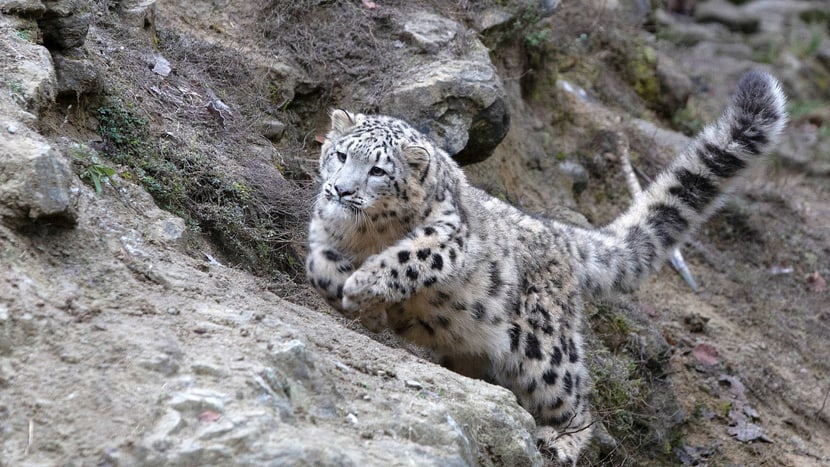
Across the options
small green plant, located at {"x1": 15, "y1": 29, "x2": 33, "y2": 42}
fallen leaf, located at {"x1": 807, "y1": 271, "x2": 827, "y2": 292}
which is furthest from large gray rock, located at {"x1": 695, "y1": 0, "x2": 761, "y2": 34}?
small green plant, located at {"x1": 15, "y1": 29, "x2": 33, "y2": 42}

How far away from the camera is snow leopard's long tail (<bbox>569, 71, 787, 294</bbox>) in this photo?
287 inches

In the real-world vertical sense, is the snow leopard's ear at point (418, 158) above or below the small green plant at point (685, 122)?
above

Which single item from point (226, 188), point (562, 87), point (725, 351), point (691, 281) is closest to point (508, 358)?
point (226, 188)

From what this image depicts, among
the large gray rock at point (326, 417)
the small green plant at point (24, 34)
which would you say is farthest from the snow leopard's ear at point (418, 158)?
the small green plant at point (24, 34)

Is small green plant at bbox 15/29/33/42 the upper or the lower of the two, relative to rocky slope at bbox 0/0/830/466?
upper

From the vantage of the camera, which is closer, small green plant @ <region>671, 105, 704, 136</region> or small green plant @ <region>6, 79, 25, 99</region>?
small green plant @ <region>6, 79, 25, 99</region>

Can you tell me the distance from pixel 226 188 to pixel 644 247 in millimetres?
3275

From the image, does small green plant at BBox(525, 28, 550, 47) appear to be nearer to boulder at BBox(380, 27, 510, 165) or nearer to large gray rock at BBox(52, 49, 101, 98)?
boulder at BBox(380, 27, 510, 165)

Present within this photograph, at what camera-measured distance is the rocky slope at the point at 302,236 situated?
379 cm

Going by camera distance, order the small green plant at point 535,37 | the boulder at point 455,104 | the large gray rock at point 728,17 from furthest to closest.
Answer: the large gray rock at point 728,17, the small green plant at point 535,37, the boulder at point 455,104

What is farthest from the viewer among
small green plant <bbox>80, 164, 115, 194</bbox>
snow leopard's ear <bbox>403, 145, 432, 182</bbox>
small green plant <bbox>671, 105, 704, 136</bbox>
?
small green plant <bbox>671, 105, 704, 136</bbox>

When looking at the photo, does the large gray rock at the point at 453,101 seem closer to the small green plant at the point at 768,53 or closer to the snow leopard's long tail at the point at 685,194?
the snow leopard's long tail at the point at 685,194

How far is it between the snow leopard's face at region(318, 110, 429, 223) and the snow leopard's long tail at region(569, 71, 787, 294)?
180 cm

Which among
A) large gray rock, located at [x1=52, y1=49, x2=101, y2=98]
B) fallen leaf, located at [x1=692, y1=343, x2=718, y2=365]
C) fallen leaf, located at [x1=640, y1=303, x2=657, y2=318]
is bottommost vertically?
fallen leaf, located at [x1=692, y1=343, x2=718, y2=365]
